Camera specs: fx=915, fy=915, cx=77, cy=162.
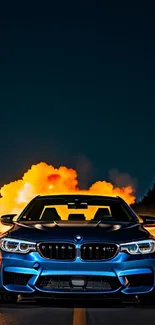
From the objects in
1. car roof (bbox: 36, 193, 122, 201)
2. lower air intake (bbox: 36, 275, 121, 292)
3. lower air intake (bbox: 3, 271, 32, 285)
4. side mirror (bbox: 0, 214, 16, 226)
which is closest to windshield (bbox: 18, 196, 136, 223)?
car roof (bbox: 36, 193, 122, 201)

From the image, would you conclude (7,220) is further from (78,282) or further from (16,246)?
(78,282)

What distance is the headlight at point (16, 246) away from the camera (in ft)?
35.8

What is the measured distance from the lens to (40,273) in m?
10.8

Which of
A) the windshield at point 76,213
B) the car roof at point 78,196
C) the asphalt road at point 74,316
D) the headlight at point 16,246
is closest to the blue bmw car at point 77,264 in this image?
the headlight at point 16,246

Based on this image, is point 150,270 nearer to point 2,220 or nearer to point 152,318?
point 152,318

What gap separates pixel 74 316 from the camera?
10.5 m

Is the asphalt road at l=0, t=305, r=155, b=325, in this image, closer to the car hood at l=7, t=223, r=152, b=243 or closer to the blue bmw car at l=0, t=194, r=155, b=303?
the blue bmw car at l=0, t=194, r=155, b=303

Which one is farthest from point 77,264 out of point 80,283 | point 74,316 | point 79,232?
point 74,316

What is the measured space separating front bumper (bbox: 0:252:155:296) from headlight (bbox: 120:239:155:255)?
0.21ft

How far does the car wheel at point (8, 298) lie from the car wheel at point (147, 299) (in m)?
1.54

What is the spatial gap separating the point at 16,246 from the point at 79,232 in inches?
30.6

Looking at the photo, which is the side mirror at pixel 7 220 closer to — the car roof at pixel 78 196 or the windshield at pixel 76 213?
the windshield at pixel 76 213

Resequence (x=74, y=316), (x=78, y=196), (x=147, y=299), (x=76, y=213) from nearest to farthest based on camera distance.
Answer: (x=74, y=316) → (x=147, y=299) → (x=76, y=213) → (x=78, y=196)

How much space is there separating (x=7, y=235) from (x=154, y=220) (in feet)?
7.16
